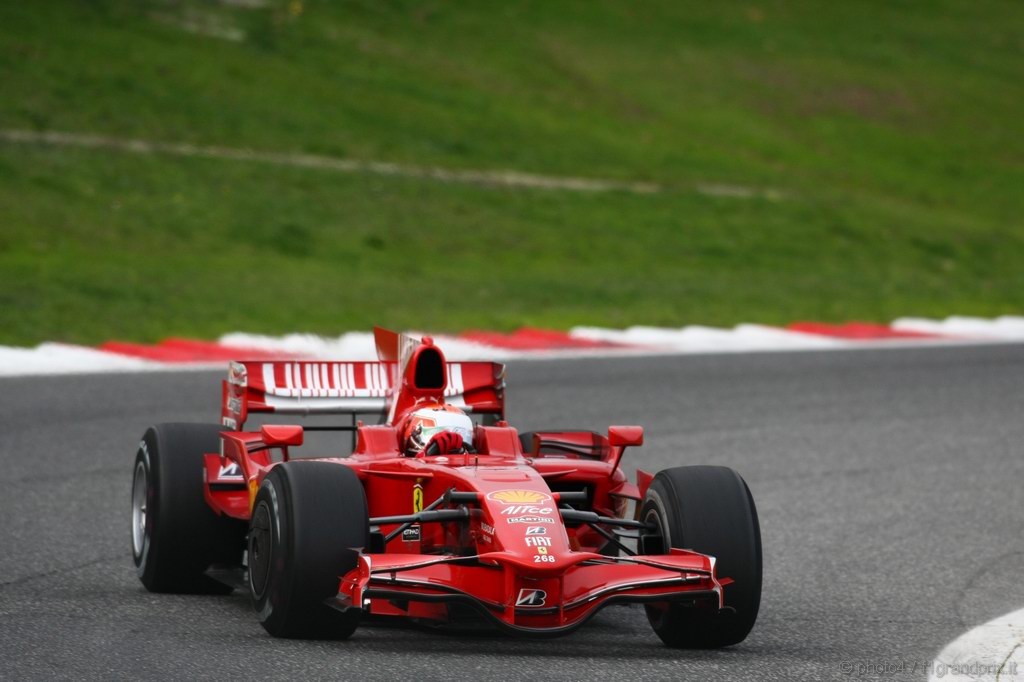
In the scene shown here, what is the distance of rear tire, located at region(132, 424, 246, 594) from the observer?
701 cm

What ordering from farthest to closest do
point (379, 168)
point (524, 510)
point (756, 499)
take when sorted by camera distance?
point (379, 168) < point (756, 499) < point (524, 510)

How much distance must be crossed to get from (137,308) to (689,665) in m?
12.2

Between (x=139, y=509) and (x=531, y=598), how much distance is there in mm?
2766

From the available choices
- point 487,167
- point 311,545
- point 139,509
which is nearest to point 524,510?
point 311,545

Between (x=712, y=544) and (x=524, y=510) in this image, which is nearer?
(x=524, y=510)

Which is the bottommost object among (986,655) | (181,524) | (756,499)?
(986,655)

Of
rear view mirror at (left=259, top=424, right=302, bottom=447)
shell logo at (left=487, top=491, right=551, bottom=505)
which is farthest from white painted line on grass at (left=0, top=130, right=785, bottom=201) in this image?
shell logo at (left=487, top=491, right=551, bottom=505)

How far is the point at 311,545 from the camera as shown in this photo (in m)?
5.62

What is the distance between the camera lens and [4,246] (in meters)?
19.5

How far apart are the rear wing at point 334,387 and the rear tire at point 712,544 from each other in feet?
5.90

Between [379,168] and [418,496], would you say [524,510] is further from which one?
[379,168]

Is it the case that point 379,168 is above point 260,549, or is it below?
above

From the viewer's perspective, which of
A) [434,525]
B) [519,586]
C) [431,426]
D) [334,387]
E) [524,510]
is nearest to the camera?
[519,586]

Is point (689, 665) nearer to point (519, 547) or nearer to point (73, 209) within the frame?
point (519, 547)
